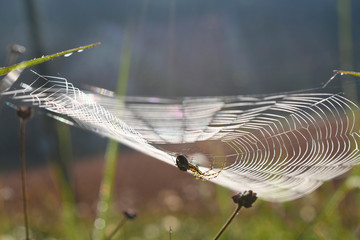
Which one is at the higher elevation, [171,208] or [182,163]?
[182,163]

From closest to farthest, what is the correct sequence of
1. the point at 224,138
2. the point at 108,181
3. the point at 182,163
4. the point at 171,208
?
the point at 182,163 < the point at 108,181 < the point at 224,138 < the point at 171,208

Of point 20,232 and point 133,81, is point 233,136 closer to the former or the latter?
point 20,232

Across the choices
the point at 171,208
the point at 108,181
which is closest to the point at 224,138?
the point at 108,181

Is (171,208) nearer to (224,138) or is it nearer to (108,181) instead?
(224,138)

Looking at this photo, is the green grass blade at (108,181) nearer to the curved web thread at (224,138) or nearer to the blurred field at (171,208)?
the curved web thread at (224,138)

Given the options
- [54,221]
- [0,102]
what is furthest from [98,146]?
[0,102]

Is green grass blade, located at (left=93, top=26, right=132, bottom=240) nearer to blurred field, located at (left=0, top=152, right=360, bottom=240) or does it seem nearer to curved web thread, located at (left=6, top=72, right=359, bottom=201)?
curved web thread, located at (left=6, top=72, right=359, bottom=201)

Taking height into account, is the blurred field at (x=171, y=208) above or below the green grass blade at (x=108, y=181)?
below

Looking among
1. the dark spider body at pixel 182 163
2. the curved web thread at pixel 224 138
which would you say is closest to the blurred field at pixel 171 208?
the curved web thread at pixel 224 138
